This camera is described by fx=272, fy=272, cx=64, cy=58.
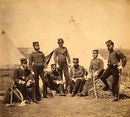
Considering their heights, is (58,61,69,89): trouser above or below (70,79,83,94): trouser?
above

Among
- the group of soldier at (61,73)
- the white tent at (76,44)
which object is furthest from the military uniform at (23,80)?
the white tent at (76,44)

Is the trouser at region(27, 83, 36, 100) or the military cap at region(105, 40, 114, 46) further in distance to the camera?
the military cap at region(105, 40, 114, 46)

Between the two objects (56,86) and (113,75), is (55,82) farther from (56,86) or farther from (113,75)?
(113,75)

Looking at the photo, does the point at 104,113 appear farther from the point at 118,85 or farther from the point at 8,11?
the point at 8,11

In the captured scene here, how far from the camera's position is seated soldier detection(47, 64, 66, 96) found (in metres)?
3.76

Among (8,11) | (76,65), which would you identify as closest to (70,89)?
(76,65)

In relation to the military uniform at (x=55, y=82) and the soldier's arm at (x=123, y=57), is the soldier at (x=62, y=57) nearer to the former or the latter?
the military uniform at (x=55, y=82)

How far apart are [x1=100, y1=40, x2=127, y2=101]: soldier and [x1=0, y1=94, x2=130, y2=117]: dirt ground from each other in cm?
16

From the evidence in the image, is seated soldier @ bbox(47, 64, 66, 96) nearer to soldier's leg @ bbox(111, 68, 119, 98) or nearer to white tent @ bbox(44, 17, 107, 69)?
white tent @ bbox(44, 17, 107, 69)

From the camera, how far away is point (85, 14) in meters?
3.87

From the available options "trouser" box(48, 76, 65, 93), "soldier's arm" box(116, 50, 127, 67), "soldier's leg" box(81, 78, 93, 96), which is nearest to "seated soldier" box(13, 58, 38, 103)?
"trouser" box(48, 76, 65, 93)

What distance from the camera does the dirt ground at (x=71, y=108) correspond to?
12.0 ft

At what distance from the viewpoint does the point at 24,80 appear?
3.72 metres

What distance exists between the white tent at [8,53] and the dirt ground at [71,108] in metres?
0.59
